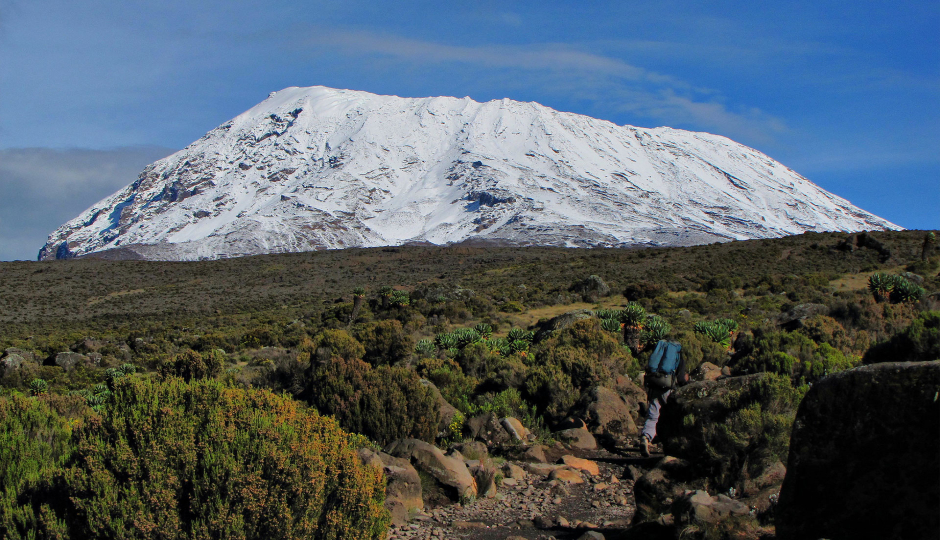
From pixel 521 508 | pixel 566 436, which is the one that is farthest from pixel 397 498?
pixel 566 436

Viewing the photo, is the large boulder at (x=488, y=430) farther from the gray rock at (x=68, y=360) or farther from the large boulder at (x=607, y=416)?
the gray rock at (x=68, y=360)

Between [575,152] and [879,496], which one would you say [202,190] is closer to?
[575,152]

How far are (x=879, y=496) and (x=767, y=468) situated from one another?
1.97 m

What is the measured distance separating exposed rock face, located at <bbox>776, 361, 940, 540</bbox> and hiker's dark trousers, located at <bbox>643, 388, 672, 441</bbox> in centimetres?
384

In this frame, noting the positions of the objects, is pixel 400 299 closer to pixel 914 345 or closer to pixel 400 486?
pixel 914 345

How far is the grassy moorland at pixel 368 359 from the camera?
3.59 metres

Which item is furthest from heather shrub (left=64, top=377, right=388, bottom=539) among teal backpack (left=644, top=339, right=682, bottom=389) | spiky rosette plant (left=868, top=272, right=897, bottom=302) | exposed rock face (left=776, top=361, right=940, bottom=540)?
spiky rosette plant (left=868, top=272, right=897, bottom=302)

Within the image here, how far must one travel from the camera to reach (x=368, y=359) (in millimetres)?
14133

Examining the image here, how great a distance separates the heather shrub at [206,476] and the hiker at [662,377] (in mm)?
3979

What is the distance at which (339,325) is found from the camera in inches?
1011

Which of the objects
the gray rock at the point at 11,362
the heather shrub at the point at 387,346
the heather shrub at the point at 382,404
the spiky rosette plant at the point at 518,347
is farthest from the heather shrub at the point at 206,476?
the gray rock at the point at 11,362

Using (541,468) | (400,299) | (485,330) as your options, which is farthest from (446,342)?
(400,299)

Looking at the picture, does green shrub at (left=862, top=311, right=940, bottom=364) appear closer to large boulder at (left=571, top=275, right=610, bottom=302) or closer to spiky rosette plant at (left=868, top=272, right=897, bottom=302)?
spiky rosette plant at (left=868, top=272, right=897, bottom=302)

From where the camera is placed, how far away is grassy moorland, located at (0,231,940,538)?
3594 millimetres
